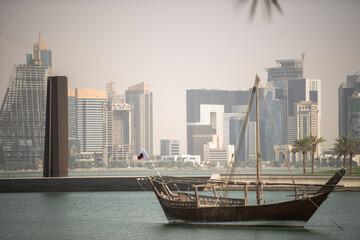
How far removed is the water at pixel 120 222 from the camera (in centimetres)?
5059

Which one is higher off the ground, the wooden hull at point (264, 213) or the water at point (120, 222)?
the wooden hull at point (264, 213)

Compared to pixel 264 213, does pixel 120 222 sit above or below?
below

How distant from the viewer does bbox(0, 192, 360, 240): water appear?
5059cm

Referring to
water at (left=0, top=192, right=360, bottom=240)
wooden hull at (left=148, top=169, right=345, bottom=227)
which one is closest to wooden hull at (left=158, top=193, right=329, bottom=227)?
wooden hull at (left=148, top=169, right=345, bottom=227)

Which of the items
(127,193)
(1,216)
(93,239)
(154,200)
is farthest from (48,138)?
(93,239)

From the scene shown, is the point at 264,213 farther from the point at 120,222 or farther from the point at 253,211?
the point at 120,222

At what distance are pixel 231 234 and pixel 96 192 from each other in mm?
55537

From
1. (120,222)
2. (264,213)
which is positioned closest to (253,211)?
(264,213)

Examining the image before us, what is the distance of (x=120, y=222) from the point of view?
6066 cm

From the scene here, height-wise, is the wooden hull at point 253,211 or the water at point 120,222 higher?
the wooden hull at point 253,211

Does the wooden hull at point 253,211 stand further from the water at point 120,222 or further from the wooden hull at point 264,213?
the water at point 120,222

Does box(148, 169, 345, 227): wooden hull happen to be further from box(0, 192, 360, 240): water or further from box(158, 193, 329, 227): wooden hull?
box(0, 192, 360, 240): water

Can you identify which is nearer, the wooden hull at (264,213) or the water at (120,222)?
the wooden hull at (264,213)

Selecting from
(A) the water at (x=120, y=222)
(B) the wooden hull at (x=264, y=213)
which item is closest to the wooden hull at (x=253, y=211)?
(B) the wooden hull at (x=264, y=213)
